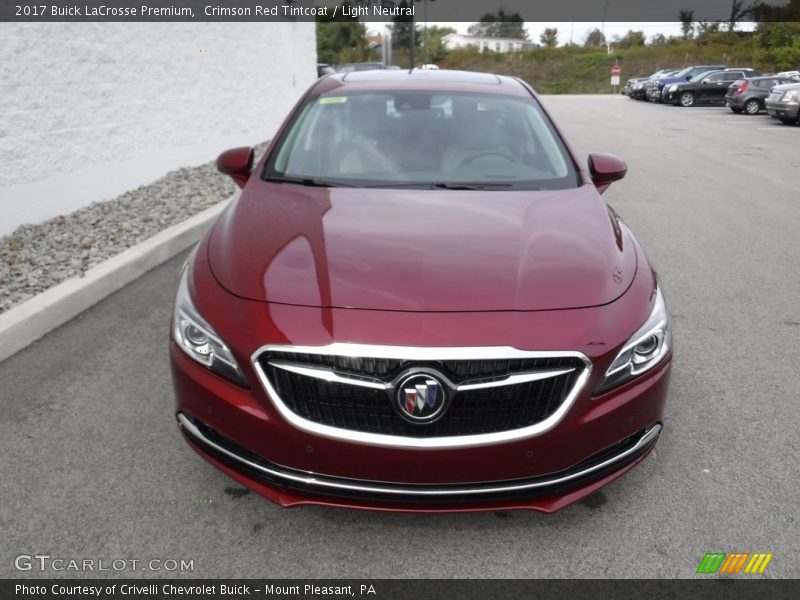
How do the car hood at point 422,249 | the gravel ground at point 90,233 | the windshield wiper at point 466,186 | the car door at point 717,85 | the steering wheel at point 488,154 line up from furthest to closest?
the car door at point 717,85 → the gravel ground at point 90,233 → the steering wheel at point 488,154 → the windshield wiper at point 466,186 → the car hood at point 422,249

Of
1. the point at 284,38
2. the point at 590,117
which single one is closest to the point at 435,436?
the point at 284,38

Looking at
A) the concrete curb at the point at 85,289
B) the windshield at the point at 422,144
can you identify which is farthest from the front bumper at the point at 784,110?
the windshield at the point at 422,144

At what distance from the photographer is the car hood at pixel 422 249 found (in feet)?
8.23

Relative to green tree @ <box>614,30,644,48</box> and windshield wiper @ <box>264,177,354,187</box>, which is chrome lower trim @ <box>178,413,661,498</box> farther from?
green tree @ <box>614,30,644,48</box>

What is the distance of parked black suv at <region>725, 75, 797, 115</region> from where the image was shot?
2630 centimetres

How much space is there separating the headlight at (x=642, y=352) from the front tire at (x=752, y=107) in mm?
27472

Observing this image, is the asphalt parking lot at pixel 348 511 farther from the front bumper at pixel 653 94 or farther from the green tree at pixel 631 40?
the green tree at pixel 631 40

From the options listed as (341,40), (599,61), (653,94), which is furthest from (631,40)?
(653,94)

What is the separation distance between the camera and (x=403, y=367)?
2262 mm

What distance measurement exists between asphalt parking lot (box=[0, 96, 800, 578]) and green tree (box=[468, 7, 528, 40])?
126 metres

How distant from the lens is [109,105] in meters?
7.50

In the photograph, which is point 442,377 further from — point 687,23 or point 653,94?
point 687,23

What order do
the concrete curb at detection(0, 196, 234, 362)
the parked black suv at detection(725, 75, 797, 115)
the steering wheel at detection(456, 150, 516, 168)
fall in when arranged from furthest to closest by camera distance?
the parked black suv at detection(725, 75, 797, 115)
the concrete curb at detection(0, 196, 234, 362)
the steering wheel at detection(456, 150, 516, 168)
